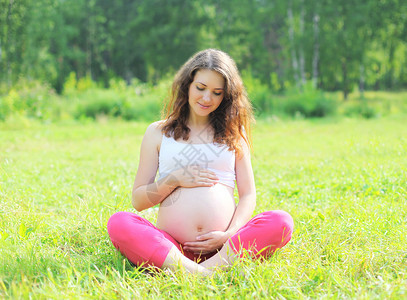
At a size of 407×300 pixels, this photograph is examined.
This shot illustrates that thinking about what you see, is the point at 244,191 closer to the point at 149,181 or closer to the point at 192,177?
the point at 192,177

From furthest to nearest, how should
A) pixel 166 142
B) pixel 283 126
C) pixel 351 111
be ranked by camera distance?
pixel 351 111, pixel 283 126, pixel 166 142

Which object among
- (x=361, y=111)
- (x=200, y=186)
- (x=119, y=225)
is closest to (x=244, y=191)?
(x=200, y=186)

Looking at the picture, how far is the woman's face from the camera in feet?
7.64

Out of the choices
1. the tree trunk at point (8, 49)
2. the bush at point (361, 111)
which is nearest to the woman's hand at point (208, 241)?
the bush at point (361, 111)

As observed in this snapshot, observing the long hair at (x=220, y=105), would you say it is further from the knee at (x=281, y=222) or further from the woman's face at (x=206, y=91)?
the knee at (x=281, y=222)

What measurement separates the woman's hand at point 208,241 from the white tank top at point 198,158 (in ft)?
1.08

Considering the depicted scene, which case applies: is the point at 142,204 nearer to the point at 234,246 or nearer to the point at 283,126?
the point at 234,246

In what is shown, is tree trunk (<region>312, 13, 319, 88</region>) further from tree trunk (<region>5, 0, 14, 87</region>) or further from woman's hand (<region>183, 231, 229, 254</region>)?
woman's hand (<region>183, 231, 229, 254</region>)

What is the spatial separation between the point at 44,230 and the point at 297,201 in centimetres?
206

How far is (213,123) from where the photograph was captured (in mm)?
2549

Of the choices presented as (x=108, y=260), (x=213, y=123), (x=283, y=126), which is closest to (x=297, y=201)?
(x=213, y=123)

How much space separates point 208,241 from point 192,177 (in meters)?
0.37

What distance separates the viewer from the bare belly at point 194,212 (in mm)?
2207

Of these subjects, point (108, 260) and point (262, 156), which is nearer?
point (108, 260)
